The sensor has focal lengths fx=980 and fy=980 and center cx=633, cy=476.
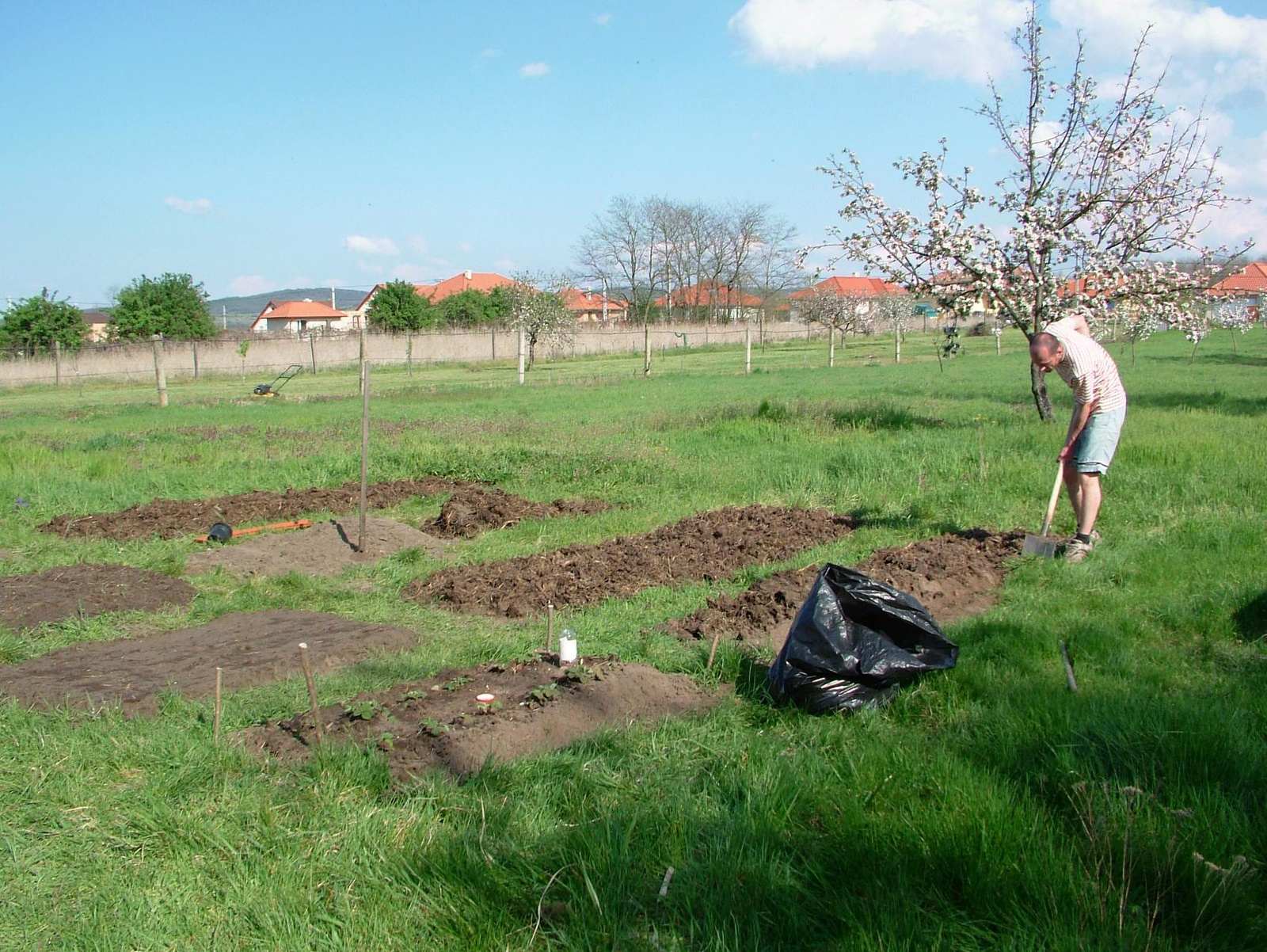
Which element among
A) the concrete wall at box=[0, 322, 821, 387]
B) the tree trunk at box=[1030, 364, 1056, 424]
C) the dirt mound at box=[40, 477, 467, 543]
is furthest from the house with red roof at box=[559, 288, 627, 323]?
the dirt mound at box=[40, 477, 467, 543]

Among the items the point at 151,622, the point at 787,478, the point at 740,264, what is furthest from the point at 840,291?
the point at 151,622

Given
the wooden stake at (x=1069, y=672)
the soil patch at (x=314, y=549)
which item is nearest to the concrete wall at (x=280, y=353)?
the soil patch at (x=314, y=549)

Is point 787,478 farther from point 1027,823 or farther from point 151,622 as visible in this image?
point 1027,823

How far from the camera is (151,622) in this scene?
7.29 m

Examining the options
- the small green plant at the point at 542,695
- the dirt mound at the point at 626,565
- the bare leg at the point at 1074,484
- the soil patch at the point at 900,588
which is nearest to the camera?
the small green plant at the point at 542,695

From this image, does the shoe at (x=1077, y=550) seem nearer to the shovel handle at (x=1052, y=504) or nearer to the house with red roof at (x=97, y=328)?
the shovel handle at (x=1052, y=504)

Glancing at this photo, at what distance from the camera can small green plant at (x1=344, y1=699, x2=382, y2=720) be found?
4496mm

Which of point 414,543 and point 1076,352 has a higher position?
point 1076,352

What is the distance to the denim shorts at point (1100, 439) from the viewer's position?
24.9 ft

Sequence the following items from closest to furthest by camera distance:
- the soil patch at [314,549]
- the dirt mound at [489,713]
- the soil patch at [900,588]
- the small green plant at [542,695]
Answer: the dirt mound at [489,713] → the small green plant at [542,695] → the soil patch at [900,588] → the soil patch at [314,549]

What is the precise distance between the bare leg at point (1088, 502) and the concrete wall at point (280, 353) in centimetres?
3291

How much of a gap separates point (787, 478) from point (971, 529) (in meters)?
3.06

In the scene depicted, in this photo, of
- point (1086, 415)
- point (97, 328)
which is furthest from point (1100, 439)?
point (97, 328)

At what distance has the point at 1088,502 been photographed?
7547 millimetres
